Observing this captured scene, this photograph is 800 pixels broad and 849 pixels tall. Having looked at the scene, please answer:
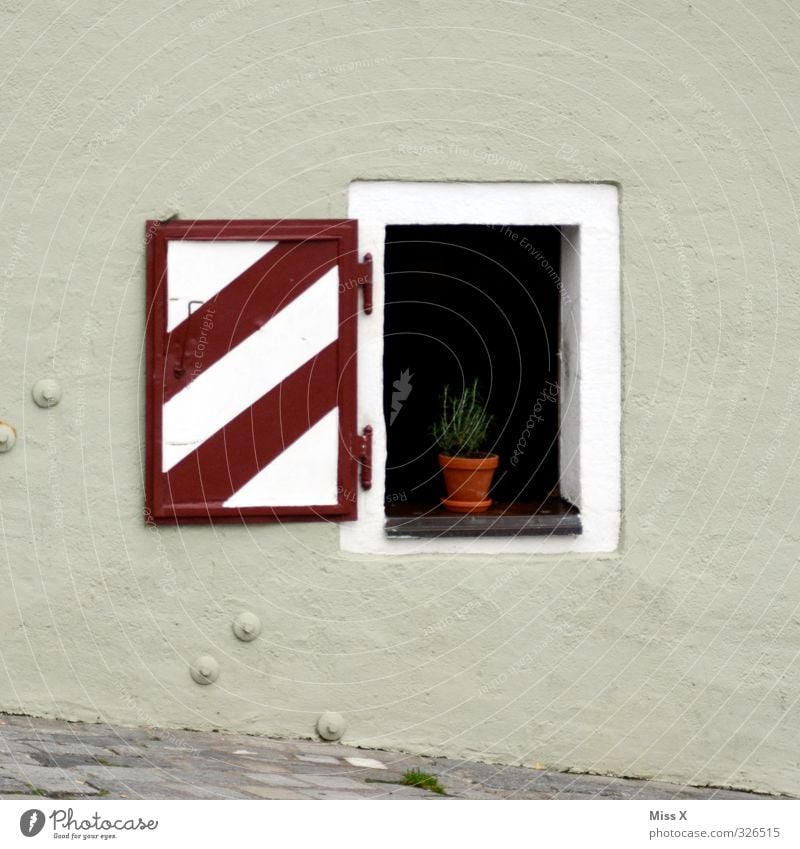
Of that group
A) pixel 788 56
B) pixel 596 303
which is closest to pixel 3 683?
pixel 596 303

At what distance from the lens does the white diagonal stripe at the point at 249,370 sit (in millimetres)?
5539

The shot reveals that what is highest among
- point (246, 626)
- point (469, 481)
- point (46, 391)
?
point (46, 391)

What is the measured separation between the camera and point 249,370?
18.2ft

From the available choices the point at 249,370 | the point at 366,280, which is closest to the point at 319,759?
the point at 249,370

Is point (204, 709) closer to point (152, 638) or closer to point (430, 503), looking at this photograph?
point (152, 638)

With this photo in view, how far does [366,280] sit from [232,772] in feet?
6.06

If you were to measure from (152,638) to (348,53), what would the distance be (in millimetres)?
2295

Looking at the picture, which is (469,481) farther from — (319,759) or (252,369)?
(319,759)

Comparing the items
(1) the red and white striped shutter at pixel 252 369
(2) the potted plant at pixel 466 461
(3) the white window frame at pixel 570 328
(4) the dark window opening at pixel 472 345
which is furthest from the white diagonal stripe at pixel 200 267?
(2) the potted plant at pixel 466 461

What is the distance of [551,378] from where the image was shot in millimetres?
6285

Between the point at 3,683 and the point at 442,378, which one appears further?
the point at 442,378

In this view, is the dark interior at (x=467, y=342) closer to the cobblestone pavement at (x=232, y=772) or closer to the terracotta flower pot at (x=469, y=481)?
the terracotta flower pot at (x=469, y=481)

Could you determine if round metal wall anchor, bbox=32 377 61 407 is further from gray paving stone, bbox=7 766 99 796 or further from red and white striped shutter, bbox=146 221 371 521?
gray paving stone, bbox=7 766 99 796

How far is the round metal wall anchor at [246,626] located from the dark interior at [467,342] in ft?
3.24
